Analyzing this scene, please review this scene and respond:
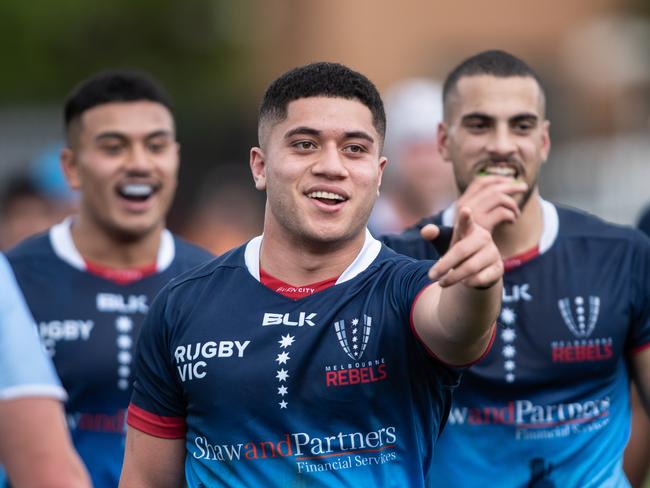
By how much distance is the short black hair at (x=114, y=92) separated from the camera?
7672 mm

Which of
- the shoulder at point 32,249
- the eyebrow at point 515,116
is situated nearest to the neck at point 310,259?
the eyebrow at point 515,116

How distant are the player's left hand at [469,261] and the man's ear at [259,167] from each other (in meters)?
1.14

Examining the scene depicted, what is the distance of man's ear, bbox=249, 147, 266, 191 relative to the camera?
543cm

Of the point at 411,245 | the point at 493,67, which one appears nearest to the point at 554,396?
the point at 411,245

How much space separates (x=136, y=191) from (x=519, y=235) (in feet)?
6.80

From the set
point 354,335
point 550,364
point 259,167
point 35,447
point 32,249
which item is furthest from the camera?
point 32,249

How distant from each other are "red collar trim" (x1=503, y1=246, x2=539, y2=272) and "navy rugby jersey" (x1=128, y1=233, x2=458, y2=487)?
132cm

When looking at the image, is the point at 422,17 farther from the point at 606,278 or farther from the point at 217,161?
the point at 606,278

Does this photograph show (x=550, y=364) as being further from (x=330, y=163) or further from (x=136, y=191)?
(x=136, y=191)

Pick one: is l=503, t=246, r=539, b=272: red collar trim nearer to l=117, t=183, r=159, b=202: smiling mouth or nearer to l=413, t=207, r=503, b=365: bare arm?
l=413, t=207, r=503, b=365: bare arm

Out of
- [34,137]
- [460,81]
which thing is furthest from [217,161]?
[460,81]

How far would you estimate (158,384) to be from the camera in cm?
531

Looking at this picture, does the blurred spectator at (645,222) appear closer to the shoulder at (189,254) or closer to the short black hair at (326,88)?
the shoulder at (189,254)

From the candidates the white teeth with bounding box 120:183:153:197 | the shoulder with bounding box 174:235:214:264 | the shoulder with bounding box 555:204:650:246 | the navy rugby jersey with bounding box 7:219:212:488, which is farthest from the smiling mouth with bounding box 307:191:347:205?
the white teeth with bounding box 120:183:153:197
